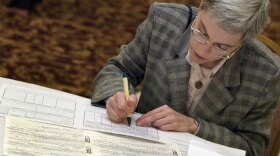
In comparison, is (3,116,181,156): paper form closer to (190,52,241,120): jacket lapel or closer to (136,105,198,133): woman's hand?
(136,105,198,133): woman's hand

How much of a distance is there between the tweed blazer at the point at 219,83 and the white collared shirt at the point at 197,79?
2cm

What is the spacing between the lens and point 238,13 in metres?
1.19

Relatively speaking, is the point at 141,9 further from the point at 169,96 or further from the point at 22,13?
the point at 169,96

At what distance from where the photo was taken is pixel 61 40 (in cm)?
373

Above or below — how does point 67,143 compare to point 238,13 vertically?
below

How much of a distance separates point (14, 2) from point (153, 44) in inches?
118

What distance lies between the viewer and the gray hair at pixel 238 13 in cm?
118

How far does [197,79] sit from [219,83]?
0.23ft

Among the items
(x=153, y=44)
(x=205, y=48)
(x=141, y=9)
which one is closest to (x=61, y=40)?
(x=141, y=9)

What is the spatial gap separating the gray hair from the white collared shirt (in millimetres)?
226

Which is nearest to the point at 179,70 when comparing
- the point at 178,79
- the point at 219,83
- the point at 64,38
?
the point at 178,79

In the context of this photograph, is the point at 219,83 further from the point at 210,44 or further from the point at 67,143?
the point at 67,143

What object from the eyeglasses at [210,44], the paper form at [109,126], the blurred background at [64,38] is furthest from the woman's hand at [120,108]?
the blurred background at [64,38]

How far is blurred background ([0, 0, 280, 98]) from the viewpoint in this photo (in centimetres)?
314
